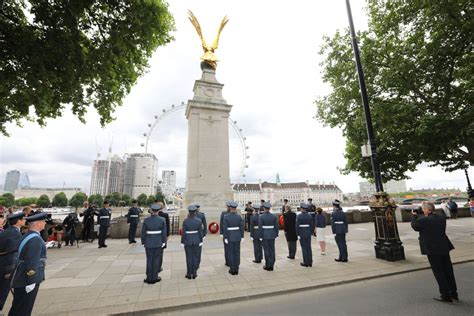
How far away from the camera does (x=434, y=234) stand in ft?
16.6

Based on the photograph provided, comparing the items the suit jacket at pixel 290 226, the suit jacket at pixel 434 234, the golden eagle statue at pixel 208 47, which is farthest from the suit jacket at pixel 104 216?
the golden eagle statue at pixel 208 47

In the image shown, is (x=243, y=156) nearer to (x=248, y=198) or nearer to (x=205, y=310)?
(x=205, y=310)

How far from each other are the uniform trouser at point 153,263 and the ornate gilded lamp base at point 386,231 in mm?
7437

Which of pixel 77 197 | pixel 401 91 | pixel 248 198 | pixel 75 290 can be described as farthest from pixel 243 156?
pixel 248 198

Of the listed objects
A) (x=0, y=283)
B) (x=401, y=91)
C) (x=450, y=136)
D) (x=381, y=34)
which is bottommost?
(x=0, y=283)

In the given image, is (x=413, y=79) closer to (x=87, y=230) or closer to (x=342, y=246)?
(x=342, y=246)

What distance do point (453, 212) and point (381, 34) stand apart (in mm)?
19828

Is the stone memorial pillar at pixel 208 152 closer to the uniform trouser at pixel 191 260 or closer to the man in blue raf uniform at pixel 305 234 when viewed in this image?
the man in blue raf uniform at pixel 305 234

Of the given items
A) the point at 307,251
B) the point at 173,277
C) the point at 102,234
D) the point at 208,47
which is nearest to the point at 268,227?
the point at 307,251

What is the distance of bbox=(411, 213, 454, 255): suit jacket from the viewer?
4.93 metres

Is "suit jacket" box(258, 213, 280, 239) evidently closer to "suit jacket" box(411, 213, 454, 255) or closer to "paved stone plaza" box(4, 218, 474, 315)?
"paved stone plaza" box(4, 218, 474, 315)

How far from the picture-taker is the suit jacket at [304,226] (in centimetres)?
784

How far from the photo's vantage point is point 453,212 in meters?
22.0

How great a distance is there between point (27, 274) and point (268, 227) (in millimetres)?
5729
